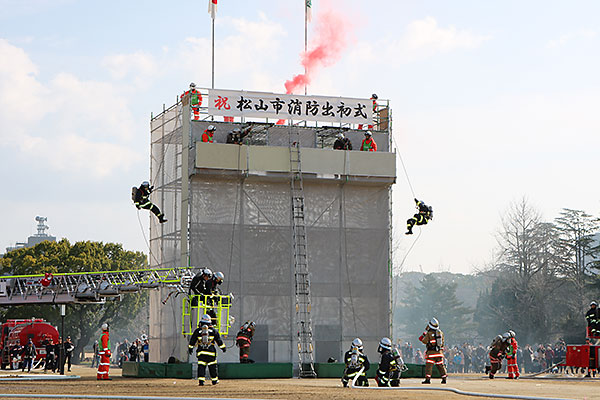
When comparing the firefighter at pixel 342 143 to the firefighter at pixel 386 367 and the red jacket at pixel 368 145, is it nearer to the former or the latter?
the red jacket at pixel 368 145

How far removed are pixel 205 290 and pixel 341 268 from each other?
8.48 meters

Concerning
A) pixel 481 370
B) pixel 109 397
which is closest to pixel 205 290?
pixel 109 397

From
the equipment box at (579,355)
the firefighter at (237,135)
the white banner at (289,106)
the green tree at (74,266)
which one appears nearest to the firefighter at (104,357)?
the firefighter at (237,135)

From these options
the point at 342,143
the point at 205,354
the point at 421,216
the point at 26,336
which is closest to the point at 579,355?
the point at 421,216

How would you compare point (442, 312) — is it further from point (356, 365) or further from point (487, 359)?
point (356, 365)

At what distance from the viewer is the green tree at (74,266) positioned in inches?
2488

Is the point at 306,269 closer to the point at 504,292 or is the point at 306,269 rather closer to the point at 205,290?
the point at 205,290

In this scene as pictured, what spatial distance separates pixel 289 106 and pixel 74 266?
3282 cm

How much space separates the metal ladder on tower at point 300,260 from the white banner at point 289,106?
0.98 meters

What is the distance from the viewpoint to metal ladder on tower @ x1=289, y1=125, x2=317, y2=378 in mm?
37188

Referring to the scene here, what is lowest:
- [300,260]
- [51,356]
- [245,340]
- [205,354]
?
[51,356]

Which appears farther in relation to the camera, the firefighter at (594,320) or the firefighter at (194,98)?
the firefighter at (194,98)

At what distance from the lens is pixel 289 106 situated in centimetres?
3822

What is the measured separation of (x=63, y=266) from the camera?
216ft
